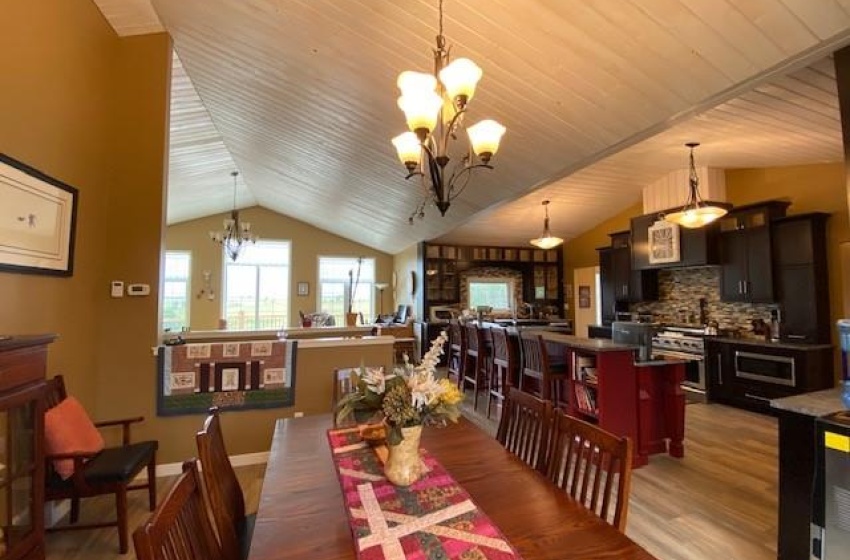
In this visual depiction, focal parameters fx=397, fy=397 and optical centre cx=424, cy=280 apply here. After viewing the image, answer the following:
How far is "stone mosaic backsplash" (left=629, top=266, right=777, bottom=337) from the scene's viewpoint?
513 centimetres

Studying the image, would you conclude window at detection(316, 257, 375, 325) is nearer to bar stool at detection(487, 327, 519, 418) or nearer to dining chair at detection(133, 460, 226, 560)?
bar stool at detection(487, 327, 519, 418)

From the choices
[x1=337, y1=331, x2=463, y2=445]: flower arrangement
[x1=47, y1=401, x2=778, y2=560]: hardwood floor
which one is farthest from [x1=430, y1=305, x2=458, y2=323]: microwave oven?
[x1=337, y1=331, x2=463, y2=445]: flower arrangement

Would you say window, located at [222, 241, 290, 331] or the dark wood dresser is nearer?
the dark wood dresser

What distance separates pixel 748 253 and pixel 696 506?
3597 mm

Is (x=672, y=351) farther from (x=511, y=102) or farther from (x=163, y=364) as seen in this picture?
(x=163, y=364)

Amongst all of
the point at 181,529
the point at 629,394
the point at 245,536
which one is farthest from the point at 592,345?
the point at 181,529

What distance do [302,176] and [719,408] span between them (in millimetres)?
6440

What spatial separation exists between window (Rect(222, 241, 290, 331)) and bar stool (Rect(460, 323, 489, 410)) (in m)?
5.35

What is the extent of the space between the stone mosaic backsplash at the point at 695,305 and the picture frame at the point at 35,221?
268 inches

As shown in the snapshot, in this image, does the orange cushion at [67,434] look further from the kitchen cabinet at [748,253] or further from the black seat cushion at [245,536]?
the kitchen cabinet at [748,253]

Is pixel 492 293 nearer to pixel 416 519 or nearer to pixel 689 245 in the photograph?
pixel 689 245

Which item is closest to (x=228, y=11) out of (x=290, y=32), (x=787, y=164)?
(x=290, y=32)

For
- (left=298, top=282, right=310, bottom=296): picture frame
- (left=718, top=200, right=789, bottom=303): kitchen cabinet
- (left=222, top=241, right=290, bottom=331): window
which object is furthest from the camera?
(left=298, top=282, right=310, bottom=296): picture frame

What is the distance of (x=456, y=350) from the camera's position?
5.71 meters
